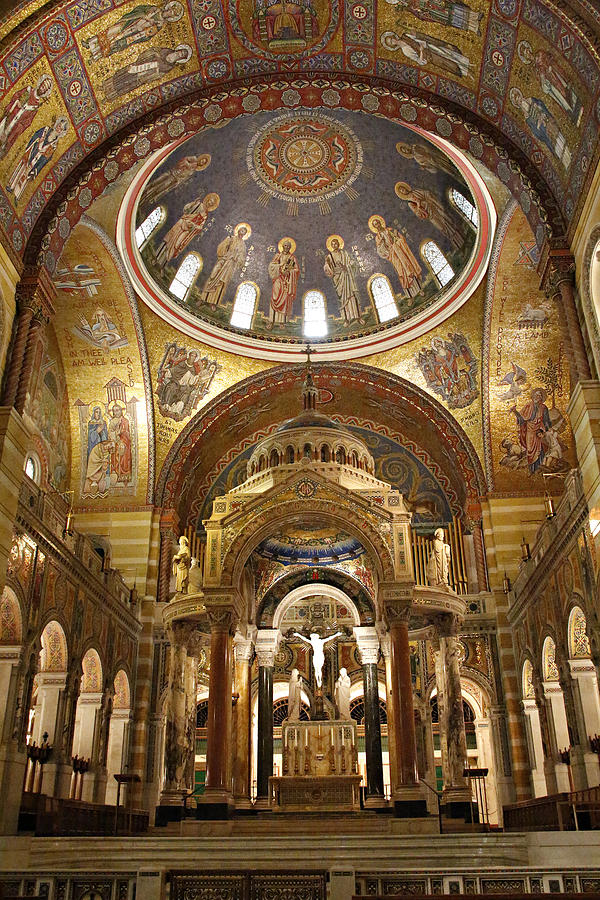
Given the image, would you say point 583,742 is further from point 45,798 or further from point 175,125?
point 175,125

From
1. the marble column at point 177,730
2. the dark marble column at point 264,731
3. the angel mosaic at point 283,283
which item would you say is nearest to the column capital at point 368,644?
the dark marble column at point 264,731

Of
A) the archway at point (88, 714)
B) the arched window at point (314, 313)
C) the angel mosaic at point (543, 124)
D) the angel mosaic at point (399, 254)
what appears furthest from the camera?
the arched window at point (314, 313)

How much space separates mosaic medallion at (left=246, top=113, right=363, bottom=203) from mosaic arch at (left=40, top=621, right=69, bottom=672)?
15797mm

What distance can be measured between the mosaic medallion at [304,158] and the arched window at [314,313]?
10.8 ft

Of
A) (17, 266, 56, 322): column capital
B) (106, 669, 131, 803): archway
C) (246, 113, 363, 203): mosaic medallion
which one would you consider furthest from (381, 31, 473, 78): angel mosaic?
(106, 669, 131, 803): archway

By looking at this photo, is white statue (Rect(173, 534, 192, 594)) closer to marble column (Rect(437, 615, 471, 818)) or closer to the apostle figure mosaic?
the apostle figure mosaic

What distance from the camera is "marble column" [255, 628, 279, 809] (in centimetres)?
2105

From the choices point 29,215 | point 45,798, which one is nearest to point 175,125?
point 29,215

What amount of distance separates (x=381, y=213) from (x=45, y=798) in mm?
19716

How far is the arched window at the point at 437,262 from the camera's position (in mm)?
24750

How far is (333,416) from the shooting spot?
27.0m

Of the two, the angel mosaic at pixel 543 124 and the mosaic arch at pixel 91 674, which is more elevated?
the angel mosaic at pixel 543 124

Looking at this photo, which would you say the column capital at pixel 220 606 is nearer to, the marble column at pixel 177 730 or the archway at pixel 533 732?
the marble column at pixel 177 730

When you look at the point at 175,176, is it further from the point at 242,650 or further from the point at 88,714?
the point at 88,714
